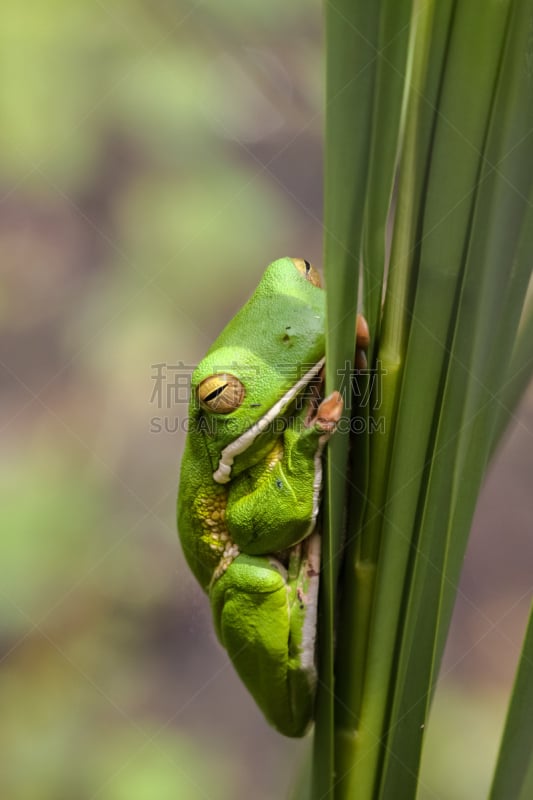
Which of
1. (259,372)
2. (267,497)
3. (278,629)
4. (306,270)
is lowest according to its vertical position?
(278,629)

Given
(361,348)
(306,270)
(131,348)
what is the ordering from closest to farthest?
1. (361,348)
2. (306,270)
3. (131,348)

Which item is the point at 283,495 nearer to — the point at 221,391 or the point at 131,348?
the point at 221,391

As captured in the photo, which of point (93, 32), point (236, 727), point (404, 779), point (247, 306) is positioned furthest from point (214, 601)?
point (93, 32)

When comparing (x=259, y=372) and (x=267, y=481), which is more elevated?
(x=259, y=372)

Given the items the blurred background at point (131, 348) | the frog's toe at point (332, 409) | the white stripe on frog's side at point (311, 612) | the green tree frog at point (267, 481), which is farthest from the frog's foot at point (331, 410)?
the blurred background at point (131, 348)

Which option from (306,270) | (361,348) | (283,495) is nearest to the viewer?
(361,348)

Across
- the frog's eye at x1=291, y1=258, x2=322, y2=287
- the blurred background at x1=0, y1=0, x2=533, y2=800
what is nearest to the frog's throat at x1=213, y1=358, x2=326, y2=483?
the frog's eye at x1=291, y1=258, x2=322, y2=287

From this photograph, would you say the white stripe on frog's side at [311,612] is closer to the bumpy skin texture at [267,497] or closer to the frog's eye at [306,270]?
the bumpy skin texture at [267,497]

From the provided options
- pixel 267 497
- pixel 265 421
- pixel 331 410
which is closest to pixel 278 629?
pixel 267 497
